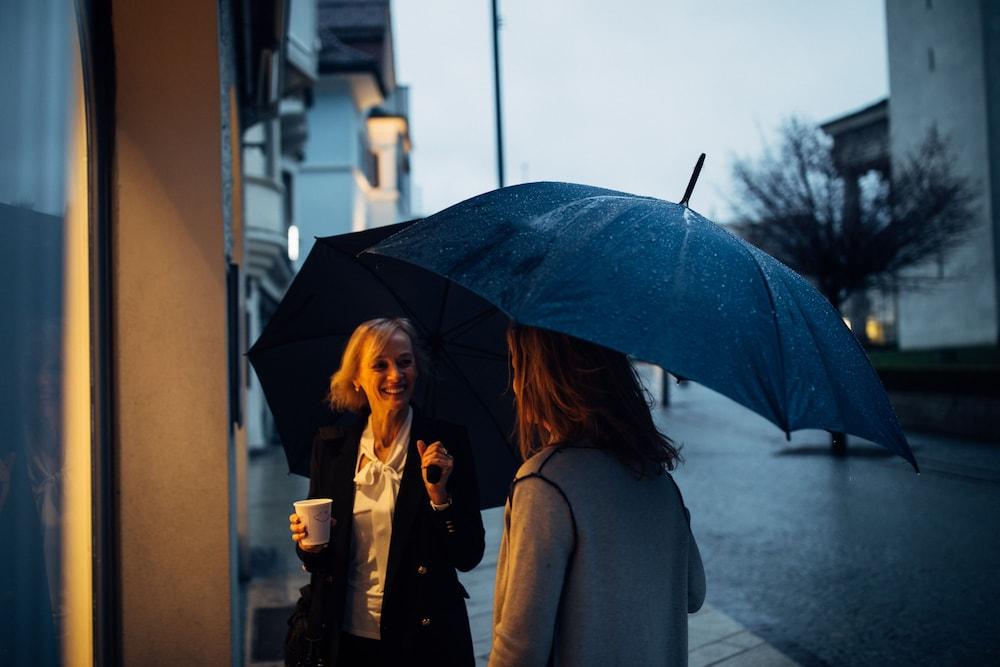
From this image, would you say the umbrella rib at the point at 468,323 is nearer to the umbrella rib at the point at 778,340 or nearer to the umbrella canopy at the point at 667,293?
the umbrella canopy at the point at 667,293

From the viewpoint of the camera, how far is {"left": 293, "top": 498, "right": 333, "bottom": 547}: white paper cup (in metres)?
2.82

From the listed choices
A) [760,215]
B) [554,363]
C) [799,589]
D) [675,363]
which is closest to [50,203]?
[554,363]

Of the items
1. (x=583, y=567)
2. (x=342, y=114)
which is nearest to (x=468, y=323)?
(x=583, y=567)

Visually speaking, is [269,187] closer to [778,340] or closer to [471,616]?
[471,616]

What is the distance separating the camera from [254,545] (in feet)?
31.4

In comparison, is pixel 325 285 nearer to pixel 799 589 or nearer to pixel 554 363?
pixel 554 363

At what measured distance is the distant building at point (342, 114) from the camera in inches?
1105

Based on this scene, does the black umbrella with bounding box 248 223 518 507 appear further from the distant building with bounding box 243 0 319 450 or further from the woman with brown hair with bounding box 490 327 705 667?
the distant building with bounding box 243 0 319 450

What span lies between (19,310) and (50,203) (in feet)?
1.53

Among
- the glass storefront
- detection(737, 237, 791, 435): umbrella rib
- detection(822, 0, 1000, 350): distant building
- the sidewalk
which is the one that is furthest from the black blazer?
detection(822, 0, 1000, 350): distant building

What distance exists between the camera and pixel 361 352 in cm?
336

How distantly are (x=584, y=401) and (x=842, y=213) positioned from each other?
833 inches

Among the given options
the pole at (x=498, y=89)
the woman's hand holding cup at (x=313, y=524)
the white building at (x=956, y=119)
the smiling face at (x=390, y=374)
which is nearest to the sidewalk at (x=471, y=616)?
the smiling face at (x=390, y=374)

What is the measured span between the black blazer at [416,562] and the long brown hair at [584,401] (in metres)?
0.84
